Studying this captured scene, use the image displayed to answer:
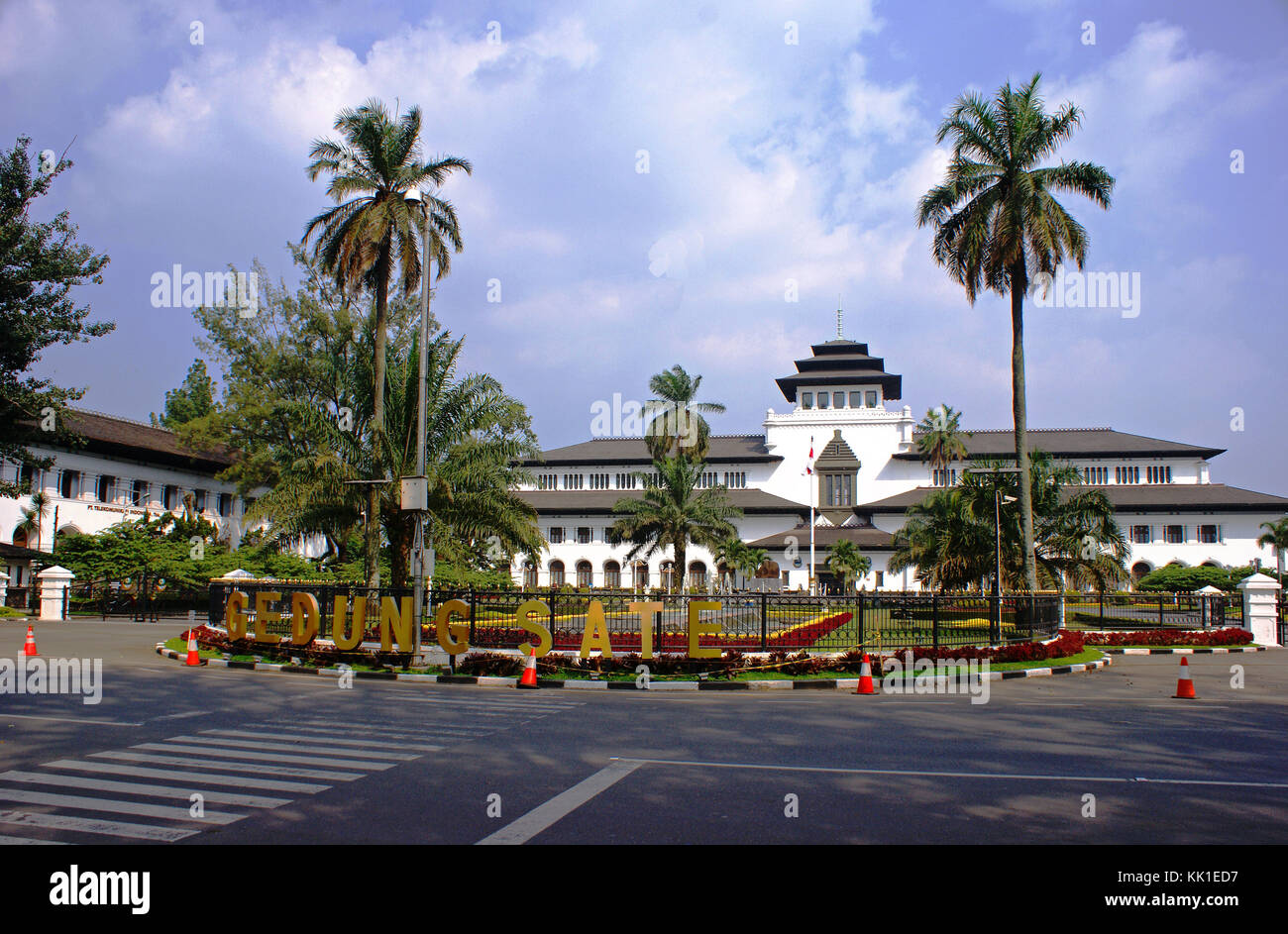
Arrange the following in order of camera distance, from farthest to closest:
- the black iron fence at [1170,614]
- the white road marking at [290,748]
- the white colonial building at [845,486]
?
the white colonial building at [845,486] < the black iron fence at [1170,614] < the white road marking at [290,748]

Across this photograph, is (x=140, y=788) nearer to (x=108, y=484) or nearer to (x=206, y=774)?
(x=206, y=774)

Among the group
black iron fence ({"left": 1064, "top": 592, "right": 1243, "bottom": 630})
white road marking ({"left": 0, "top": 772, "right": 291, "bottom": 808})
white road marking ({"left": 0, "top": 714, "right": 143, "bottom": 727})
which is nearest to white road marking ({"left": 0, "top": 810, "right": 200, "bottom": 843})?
white road marking ({"left": 0, "top": 772, "right": 291, "bottom": 808})

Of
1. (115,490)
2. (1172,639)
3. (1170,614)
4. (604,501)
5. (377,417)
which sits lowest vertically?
(1170,614)

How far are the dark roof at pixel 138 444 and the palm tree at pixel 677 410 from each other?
26.7 metres

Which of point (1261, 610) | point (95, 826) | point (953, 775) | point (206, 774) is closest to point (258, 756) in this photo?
point (206, 774)

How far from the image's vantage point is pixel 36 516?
47.2m

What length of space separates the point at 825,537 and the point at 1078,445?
2041cm

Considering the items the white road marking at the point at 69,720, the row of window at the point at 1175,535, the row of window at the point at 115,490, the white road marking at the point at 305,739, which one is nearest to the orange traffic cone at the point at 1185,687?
the white road marking at the point at 305,739

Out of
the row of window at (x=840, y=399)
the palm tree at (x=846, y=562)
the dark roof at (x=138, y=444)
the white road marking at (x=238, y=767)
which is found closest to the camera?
the white road marking at (x=238, y=767)

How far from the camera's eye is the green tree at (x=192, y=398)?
8131 centimetres

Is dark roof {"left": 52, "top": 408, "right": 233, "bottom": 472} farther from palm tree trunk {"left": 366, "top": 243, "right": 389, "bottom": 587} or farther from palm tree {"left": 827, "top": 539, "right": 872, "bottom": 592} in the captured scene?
palm tree {"left": 827, "top": 539, "right": 872, "bottom": 592}

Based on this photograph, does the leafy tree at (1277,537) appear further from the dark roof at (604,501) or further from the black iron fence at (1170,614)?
the dark roof at (604,501)
